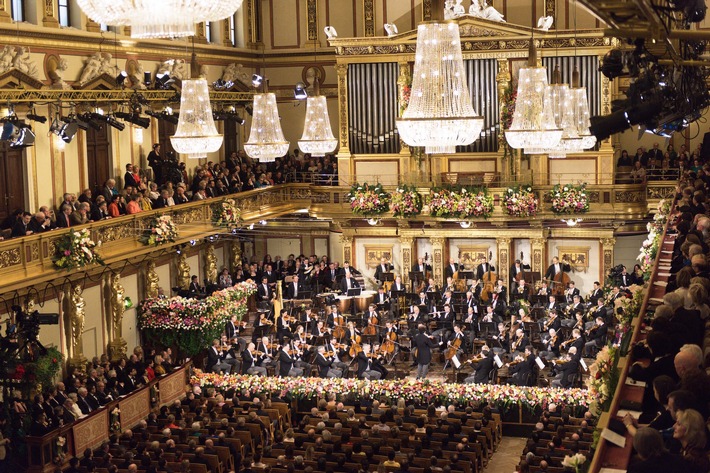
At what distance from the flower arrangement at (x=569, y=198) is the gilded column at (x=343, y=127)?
259 inches

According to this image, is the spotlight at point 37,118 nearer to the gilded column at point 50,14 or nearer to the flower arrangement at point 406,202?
the gilded column at point 50,14

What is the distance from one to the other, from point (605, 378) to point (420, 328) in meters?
13.7

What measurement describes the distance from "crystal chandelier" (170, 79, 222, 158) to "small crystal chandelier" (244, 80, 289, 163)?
1.60 metres

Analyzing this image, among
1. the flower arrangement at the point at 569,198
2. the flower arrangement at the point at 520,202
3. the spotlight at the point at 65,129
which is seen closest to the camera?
the spotlight at the point at 65,129

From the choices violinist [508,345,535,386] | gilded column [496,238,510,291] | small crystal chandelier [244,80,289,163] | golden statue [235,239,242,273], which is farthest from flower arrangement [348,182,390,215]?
small crystal chandelier [244,80,289,163]

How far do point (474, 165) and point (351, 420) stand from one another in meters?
13.2

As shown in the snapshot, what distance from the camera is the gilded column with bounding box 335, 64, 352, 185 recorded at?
32.1 meters

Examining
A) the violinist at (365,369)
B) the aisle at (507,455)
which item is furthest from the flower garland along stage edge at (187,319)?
the aisle at (507,455)

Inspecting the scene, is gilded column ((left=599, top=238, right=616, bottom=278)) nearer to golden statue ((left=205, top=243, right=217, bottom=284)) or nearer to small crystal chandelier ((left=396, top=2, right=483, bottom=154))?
golden statue ((left=205, top=243, right=217, bottom=284))

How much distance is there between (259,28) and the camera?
35.2 metres

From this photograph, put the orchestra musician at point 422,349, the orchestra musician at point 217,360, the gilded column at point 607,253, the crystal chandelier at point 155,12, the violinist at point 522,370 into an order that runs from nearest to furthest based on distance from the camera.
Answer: the crystal chandelier at point 155,12
the violinist at point 522,370
the orchestra musician at point 422,349
the orchestra musician at point 217,360
the gilded column at point 607,253

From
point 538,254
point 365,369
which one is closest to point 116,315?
point 365,369

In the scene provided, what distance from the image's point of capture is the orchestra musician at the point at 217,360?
990 inches

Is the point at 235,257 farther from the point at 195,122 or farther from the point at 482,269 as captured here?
the point at 195,122
